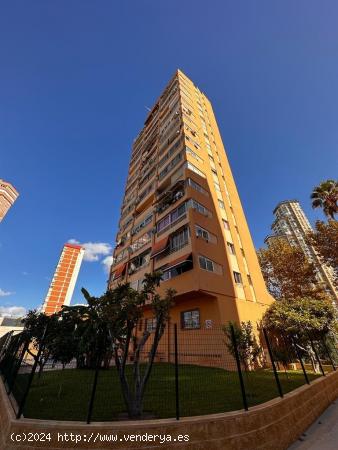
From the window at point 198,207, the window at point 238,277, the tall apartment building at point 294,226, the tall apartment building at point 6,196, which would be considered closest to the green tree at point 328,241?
the window at point 238,277

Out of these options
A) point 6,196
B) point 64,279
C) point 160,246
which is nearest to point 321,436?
point 160,246

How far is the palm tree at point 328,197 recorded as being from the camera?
26469mm

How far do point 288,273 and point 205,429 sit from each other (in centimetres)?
3294

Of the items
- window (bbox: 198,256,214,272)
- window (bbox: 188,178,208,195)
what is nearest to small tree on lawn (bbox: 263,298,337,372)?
window (bbox: 198,256,214,272)

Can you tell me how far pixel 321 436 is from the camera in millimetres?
6453

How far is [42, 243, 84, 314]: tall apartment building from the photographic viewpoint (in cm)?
11588

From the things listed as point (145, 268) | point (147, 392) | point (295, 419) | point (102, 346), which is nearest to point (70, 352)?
point (147, 392)

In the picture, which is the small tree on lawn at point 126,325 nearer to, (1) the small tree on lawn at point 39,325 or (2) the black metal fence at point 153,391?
(2) the black metal fence at point 153,391

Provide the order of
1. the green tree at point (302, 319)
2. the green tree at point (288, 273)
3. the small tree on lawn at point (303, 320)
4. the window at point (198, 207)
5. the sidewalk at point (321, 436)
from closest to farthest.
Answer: the sidewalk at point (321, 436) < the small tree on lawn at point (303, 320) < the green tree at point (302, 319) < the window at point (198, 207) < the green tree at point (288, 273)

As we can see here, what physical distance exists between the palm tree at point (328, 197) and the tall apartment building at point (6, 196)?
10765 centimetres

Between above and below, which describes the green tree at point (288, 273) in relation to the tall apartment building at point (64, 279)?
below

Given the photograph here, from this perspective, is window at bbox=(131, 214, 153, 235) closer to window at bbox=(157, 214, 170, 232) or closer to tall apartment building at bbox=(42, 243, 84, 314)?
window at bbox=(157, 214, 170, 232)

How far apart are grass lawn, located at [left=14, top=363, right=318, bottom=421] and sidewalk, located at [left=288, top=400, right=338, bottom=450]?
127 centimetres

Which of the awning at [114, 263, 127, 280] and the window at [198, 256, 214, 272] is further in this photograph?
the awning at [114, 263, 127, 280]
